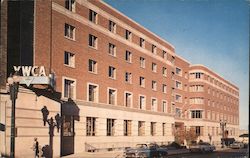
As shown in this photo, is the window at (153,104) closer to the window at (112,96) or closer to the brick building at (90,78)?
the brick building at (90,78)

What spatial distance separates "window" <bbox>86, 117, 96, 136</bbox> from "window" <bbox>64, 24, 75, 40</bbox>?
9499 mm

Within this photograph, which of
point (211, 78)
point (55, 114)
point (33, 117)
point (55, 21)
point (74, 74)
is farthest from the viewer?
point (211, 78)

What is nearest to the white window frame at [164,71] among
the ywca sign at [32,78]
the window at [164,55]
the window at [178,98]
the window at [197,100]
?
the window at [164,55]

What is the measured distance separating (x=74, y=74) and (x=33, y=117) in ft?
38.6

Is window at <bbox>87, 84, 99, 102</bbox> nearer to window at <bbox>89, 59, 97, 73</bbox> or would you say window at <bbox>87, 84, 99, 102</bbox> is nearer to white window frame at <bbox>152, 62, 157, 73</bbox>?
window at <bbox>89, 59, 97, 73</bbox>

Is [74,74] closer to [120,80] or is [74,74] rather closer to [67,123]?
[67,123]

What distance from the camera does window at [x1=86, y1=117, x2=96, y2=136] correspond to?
44.3 metres

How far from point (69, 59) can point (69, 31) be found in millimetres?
3021

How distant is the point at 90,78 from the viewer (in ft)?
150

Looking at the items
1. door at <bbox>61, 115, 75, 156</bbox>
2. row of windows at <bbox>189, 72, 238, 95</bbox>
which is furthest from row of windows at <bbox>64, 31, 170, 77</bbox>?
row of windows at <bbox>189, 72, 238, 95</bbox>

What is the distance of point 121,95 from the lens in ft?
172

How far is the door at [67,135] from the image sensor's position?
130 feet

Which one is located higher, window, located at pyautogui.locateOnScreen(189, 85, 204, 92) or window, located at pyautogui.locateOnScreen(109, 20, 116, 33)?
window, located at pyautogui.locateOnScreen(109, 20, 116, 33)

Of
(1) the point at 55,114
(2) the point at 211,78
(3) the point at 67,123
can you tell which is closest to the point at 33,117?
(1) the point at 55,114
